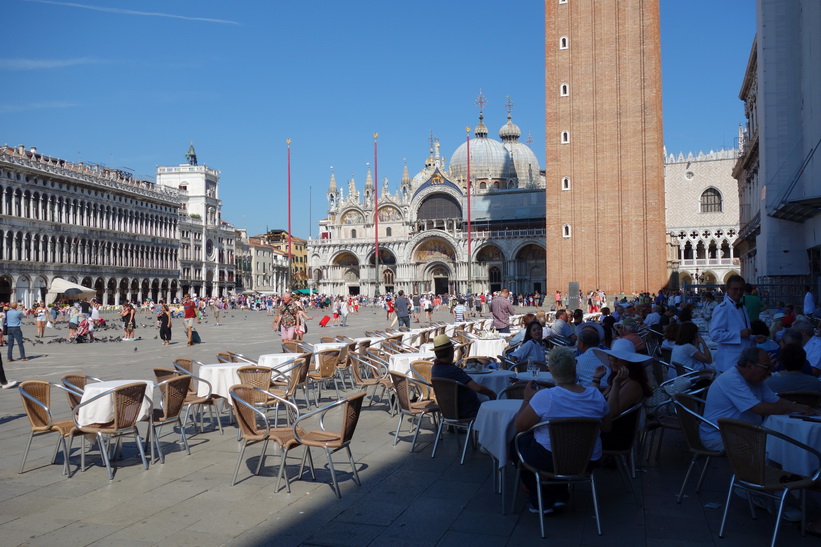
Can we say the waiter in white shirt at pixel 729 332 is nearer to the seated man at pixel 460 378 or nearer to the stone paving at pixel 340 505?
the stone paving at pixel 340 505

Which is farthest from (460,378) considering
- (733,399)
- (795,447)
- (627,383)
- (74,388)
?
(74,388)

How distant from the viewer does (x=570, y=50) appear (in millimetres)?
38438

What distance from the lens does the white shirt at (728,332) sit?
696 centimetres

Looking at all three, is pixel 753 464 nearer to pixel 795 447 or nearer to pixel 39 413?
pixel 795 447

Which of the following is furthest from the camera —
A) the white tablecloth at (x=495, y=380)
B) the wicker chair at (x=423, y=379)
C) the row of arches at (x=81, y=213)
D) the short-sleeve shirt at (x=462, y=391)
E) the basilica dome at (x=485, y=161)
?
the basilica dome at (x=485, y=161)

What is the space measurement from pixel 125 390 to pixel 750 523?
15.5ft

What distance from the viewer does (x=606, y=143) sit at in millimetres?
38188

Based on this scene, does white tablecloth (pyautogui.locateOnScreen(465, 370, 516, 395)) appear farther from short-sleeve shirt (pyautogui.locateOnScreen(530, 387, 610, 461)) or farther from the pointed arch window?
the pointed arch window

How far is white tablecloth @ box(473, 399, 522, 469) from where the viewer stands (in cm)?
494

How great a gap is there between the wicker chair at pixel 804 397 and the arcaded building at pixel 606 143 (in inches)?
1351

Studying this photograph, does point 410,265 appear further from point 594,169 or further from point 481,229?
point 594,169

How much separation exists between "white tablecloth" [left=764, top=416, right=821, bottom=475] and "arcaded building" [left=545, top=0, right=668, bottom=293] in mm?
35156

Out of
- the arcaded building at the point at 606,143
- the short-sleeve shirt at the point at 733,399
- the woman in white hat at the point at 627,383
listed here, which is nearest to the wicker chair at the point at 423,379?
the woman in white hat at the point at 627,383

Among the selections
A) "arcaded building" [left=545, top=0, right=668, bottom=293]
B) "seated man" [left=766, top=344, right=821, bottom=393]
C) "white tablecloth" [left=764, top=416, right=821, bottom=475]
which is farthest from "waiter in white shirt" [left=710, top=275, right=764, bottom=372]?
"arcaded building" [left=545, top=0, right=668, bottom=293]
